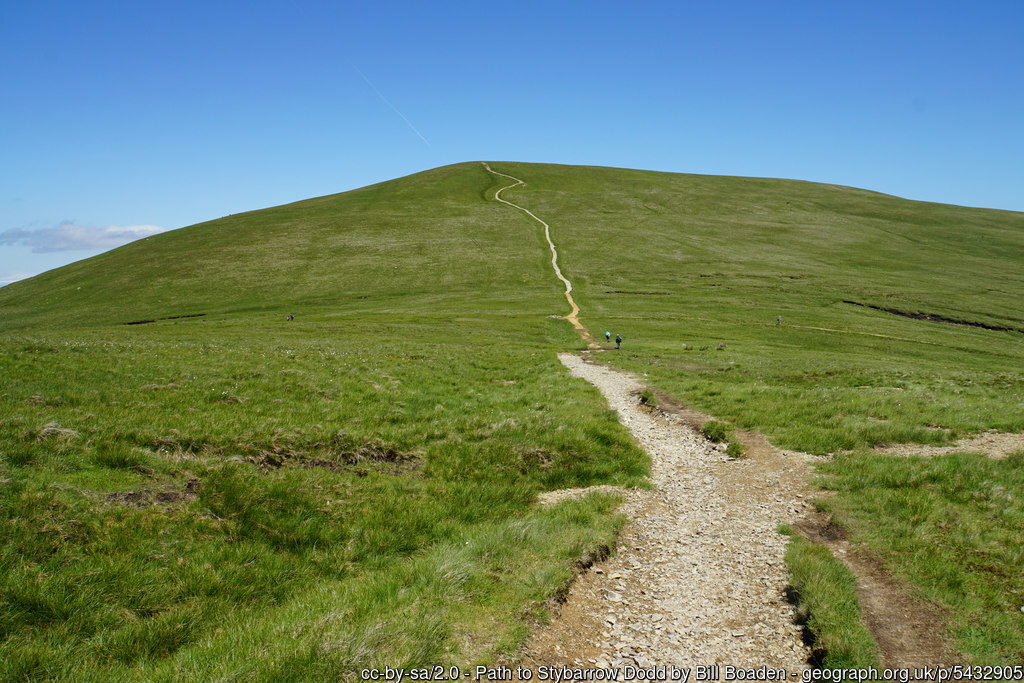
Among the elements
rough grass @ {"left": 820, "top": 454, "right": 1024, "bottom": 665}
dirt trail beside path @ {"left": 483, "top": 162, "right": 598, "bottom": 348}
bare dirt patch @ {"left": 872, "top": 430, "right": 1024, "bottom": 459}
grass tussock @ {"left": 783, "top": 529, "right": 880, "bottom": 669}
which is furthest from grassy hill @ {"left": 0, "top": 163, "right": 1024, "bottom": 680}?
dirt trail beside path @ {"left": 483, "top": 162, "right": 598, "bottom": 348}

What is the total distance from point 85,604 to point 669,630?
7.52m

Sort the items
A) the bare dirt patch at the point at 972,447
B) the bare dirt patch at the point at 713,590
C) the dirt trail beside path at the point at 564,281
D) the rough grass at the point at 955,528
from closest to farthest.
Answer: the bare dirt patch at the point at 713,590 → the rough grass at the point at 955,528 → the bare dirt patch at the point at 972,447 → the dirt trail beside path at the point at 564,281

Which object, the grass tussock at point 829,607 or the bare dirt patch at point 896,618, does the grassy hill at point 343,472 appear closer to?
the bare dirt patch at point 896,618

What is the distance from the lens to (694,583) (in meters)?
8.46

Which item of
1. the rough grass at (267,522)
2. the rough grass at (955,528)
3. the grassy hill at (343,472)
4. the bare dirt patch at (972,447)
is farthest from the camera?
the bare dirt patch at (972,447)

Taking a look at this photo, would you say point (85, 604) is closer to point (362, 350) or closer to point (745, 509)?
point (745, 509)

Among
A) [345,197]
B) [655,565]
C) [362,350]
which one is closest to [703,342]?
[362,350]

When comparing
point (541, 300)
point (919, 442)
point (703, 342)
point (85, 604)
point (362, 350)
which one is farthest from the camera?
point (541, 300)

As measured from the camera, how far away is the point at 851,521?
1000 centimetres

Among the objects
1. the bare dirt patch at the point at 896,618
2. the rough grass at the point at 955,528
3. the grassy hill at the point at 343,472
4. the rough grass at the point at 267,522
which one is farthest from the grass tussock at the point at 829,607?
the rough grass at the point at 267,522

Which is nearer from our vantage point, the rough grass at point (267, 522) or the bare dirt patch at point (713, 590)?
the rough grass at point (267, 522)

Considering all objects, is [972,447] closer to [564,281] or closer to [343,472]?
[343,472]

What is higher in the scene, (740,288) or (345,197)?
(345,197)

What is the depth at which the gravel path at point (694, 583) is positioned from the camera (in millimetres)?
6785
